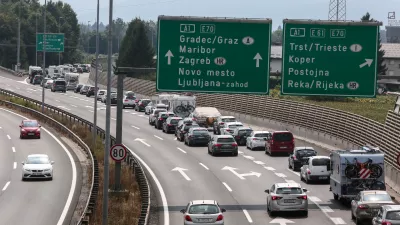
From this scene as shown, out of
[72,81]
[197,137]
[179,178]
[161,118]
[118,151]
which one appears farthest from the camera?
[72,81]

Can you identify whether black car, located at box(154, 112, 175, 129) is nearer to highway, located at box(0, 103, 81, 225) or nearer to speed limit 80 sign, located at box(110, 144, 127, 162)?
highway, located at box(0, 103, 81, 225)

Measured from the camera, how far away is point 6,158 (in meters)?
58.6

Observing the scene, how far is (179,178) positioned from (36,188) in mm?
7780

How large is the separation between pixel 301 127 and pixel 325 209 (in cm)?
3006

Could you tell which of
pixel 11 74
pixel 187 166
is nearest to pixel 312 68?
pixel 187 166

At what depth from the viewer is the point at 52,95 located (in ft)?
379

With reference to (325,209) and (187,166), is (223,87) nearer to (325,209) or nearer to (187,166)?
(325,209)

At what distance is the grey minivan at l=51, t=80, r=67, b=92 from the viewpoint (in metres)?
122

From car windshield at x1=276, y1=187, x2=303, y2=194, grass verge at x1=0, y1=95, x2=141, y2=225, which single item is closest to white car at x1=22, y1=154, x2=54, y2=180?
grass verge at x1=0, y1=95, x2=141, y2=225

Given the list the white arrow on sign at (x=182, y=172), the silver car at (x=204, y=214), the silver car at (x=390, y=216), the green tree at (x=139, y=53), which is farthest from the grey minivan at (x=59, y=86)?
the silver car at (x=390, y=216)

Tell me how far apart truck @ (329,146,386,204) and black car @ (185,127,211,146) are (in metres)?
27.8

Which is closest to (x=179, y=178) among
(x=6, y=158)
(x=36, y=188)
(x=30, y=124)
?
(x=36, y=188)

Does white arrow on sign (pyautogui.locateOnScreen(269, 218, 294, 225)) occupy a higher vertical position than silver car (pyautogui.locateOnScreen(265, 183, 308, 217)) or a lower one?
lower

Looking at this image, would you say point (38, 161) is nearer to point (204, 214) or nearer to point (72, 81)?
point (204, 214)
